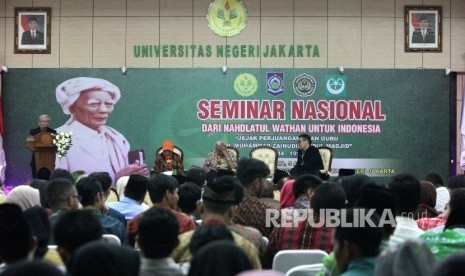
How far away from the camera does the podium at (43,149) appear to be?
1223 centimetres

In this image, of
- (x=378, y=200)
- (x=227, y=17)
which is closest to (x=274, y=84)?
(x=227, y=17)

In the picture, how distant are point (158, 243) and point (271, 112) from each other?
34.2ft

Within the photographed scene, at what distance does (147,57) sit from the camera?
14.1m

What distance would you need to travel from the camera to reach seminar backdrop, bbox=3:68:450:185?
44.8 feet

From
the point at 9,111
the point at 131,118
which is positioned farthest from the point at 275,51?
the point at 9,111

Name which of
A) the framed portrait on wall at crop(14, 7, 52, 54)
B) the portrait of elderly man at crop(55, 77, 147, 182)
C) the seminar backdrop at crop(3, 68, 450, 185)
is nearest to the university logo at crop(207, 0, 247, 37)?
the seminar backdrop at crop(3, 68, 450, 185)

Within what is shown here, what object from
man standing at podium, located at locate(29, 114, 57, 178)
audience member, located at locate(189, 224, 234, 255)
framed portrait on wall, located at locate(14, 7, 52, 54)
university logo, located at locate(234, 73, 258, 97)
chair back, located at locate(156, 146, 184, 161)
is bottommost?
audience member, located at locate(189, 224, 234, 255)

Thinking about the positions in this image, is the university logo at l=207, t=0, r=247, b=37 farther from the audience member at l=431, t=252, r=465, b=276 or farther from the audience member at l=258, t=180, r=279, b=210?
the audience member at l=431, t=252, r=465, b=276

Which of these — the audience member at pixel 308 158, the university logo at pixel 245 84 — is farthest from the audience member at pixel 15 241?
the university logo at pixel 245 84

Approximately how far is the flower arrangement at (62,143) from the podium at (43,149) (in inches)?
3.3

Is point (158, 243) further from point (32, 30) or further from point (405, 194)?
point (32, 30)

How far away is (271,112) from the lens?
1370 centimetres

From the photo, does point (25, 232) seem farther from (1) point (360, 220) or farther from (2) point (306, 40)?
(2) point (306, 40)

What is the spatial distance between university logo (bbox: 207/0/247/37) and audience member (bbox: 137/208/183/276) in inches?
426
